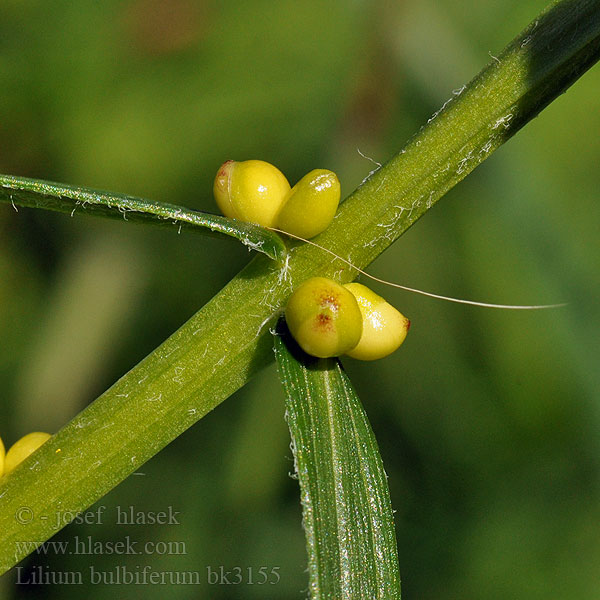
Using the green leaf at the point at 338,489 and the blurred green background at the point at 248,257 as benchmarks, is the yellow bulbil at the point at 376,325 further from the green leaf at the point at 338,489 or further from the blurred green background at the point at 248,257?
the blurred green background at the point at 248,257

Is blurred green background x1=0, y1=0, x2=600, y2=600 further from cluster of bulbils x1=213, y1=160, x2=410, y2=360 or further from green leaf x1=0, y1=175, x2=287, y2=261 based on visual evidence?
green leaf x1=0, y1=175, x2=287, y2=261

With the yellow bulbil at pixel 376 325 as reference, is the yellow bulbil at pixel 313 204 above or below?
above

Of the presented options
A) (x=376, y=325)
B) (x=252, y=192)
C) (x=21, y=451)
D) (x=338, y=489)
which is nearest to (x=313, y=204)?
(x=252, y=192)

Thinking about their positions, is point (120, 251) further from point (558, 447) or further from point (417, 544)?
point (558, 447)

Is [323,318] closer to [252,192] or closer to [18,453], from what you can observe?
[252,192]

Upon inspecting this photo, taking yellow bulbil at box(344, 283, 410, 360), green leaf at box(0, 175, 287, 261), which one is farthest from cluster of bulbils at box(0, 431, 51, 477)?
yellow bulbil at box(344, 283, 410, 360)

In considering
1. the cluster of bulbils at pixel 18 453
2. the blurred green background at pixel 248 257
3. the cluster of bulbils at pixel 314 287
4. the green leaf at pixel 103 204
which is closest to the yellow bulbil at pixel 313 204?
the cluster of bulbils at pixel 314 287

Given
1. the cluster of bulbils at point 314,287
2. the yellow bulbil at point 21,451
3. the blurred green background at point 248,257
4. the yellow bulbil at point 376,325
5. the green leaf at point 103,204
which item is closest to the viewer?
the green leaf at point 103,204

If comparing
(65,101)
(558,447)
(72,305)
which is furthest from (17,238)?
(558,447)
